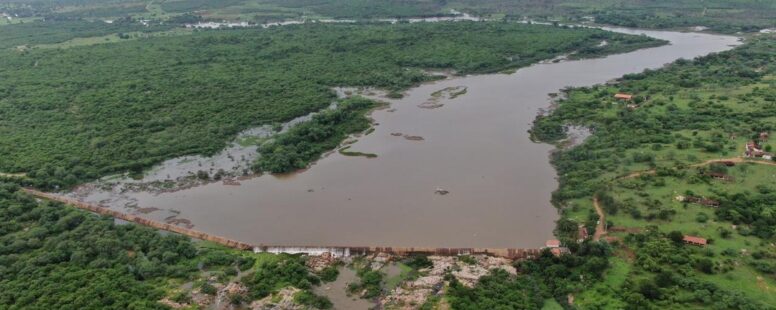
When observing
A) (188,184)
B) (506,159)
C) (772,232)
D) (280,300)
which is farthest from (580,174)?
(188,184)

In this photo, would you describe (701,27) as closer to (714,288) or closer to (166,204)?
(714,288)

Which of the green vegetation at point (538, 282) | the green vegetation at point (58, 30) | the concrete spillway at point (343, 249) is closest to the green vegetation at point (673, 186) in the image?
the green vegetation at point (538, 282)

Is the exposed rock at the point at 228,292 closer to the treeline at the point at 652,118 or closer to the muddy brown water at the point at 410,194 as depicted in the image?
the muddy brown water at the point at 410,194

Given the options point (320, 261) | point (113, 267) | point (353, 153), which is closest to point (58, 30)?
point (353, 153)

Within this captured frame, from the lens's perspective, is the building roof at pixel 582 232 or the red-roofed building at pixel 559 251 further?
the building roof at pixel 582 232

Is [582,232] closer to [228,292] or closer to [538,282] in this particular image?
[538,282]

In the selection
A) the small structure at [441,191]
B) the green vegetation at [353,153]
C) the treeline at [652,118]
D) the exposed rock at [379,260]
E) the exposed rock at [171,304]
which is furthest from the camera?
the green vegetation at [353,153]
